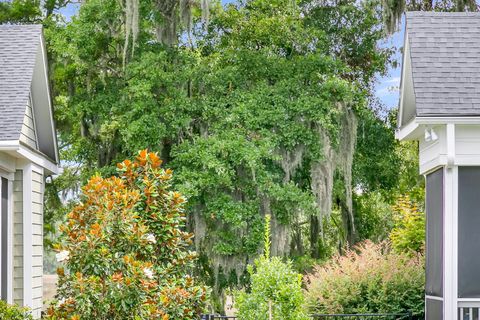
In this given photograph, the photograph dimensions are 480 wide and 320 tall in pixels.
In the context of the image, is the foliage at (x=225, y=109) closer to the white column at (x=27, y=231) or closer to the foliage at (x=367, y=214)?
the foliage at (x=367, y=214)

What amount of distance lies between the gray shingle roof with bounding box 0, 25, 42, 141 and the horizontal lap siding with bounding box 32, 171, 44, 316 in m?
1.30

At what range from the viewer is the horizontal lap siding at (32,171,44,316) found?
38.1 ft

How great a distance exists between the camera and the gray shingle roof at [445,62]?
416 inches

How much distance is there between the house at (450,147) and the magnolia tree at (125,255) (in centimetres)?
300

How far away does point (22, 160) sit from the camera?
36.9 ft

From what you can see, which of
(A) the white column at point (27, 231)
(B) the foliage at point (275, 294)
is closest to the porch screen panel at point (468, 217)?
(B) the foliage at point (275, 294)

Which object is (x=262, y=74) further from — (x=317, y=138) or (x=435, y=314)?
(x=435, y=314)

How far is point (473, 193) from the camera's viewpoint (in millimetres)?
10531

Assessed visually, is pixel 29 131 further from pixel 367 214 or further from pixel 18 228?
pixel 367 214

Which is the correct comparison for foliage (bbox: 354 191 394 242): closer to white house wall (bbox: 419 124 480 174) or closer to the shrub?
the shrub

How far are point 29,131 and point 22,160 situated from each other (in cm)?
64

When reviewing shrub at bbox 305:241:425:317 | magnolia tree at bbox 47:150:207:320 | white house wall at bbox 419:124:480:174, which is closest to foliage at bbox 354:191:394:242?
shrub at bbox 305:241:425:317

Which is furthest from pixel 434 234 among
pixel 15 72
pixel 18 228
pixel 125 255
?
pixel 15 72

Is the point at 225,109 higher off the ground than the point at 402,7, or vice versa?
the point at 402,7
